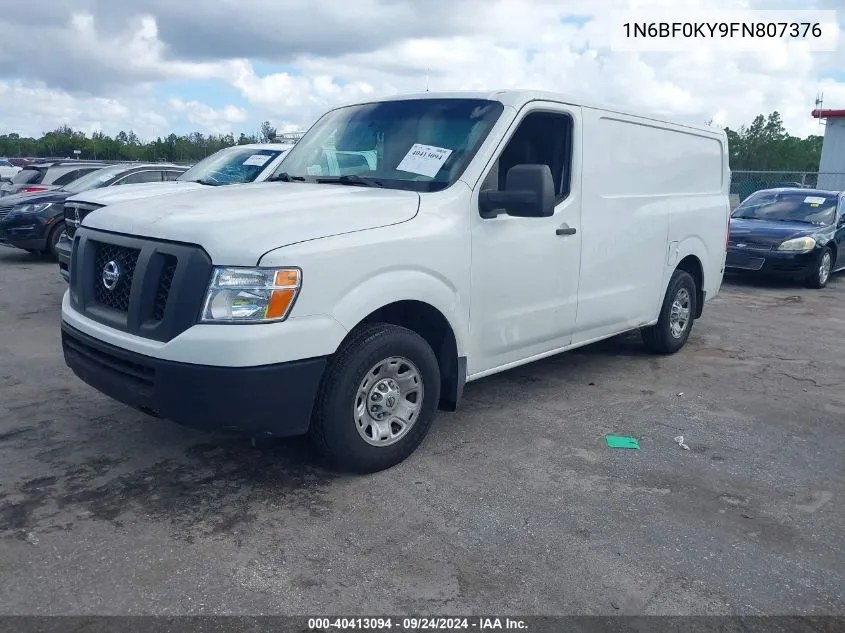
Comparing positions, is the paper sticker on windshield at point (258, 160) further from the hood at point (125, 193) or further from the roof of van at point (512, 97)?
the roof of van at point (512, 97)

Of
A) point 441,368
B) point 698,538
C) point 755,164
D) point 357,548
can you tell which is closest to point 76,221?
point 441,368

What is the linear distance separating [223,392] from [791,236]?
10324mm

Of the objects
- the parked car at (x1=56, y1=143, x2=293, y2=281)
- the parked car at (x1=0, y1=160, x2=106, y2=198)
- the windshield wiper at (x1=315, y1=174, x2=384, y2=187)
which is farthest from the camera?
the parked car at (x1=0, y1=160, x2=106, y2=198)

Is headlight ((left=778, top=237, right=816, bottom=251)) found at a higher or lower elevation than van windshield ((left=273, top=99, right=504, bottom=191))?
lower

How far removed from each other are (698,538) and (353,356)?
72.4 inches

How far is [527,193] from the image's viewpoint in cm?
411

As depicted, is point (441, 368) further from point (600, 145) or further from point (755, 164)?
point (755, 164)

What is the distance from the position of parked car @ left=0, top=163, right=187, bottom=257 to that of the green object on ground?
8.98 meters

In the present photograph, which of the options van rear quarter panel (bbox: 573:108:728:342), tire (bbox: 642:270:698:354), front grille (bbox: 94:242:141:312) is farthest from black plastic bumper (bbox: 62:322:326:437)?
tire (bbox: 642:270:698:354)

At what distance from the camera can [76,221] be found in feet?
24.7

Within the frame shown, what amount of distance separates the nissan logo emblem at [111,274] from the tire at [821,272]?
34.6ft

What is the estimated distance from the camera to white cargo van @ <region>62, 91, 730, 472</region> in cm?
338

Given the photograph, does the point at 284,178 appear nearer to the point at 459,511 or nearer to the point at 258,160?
the point at 459,511

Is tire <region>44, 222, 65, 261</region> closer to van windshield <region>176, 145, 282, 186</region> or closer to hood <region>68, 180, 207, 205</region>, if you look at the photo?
van windshield <region>176, 145, 282, 186</region>
